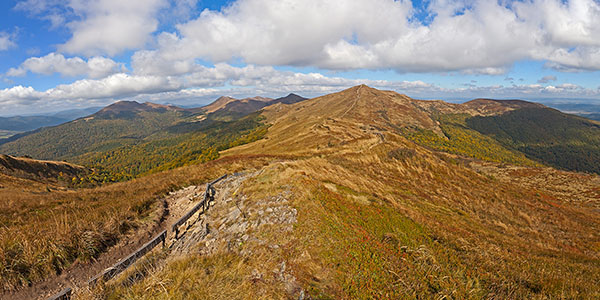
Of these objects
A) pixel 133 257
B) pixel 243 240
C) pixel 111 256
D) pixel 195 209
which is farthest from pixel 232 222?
pixel 111 256

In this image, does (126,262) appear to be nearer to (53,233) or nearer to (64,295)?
A: (64,295)

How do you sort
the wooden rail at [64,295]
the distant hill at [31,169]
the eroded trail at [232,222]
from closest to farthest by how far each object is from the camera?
the wooden rail at [64,295] → the eroded trail at [232,222] → the distant hill at [31,169]

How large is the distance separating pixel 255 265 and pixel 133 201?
41.1ft

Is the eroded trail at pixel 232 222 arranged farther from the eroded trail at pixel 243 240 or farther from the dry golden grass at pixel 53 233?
the dry golden grass at pixel 53 233

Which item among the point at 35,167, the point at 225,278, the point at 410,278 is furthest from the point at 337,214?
the point at 35,167

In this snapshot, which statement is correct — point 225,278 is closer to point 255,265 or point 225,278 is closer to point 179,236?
point 255,265

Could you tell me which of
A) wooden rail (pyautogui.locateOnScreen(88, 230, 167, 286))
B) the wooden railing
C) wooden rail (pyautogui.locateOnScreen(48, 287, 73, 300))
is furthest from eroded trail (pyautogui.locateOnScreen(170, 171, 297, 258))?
wooden rail (pyautogui.locateOnScreen(48, 287, 73, 300))

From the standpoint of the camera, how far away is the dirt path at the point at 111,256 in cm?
796

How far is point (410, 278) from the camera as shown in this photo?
322 inches

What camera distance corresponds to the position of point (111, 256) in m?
10.7

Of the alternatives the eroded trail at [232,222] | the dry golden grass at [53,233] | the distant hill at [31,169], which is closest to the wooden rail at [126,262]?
the eroded trail at [232,222]

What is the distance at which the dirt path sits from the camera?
7964 millimetres

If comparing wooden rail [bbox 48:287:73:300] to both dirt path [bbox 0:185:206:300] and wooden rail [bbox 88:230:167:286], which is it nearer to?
dirt path [bbox 0:185:206:300]

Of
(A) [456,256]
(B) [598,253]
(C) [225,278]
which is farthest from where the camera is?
(B) [598,253]
